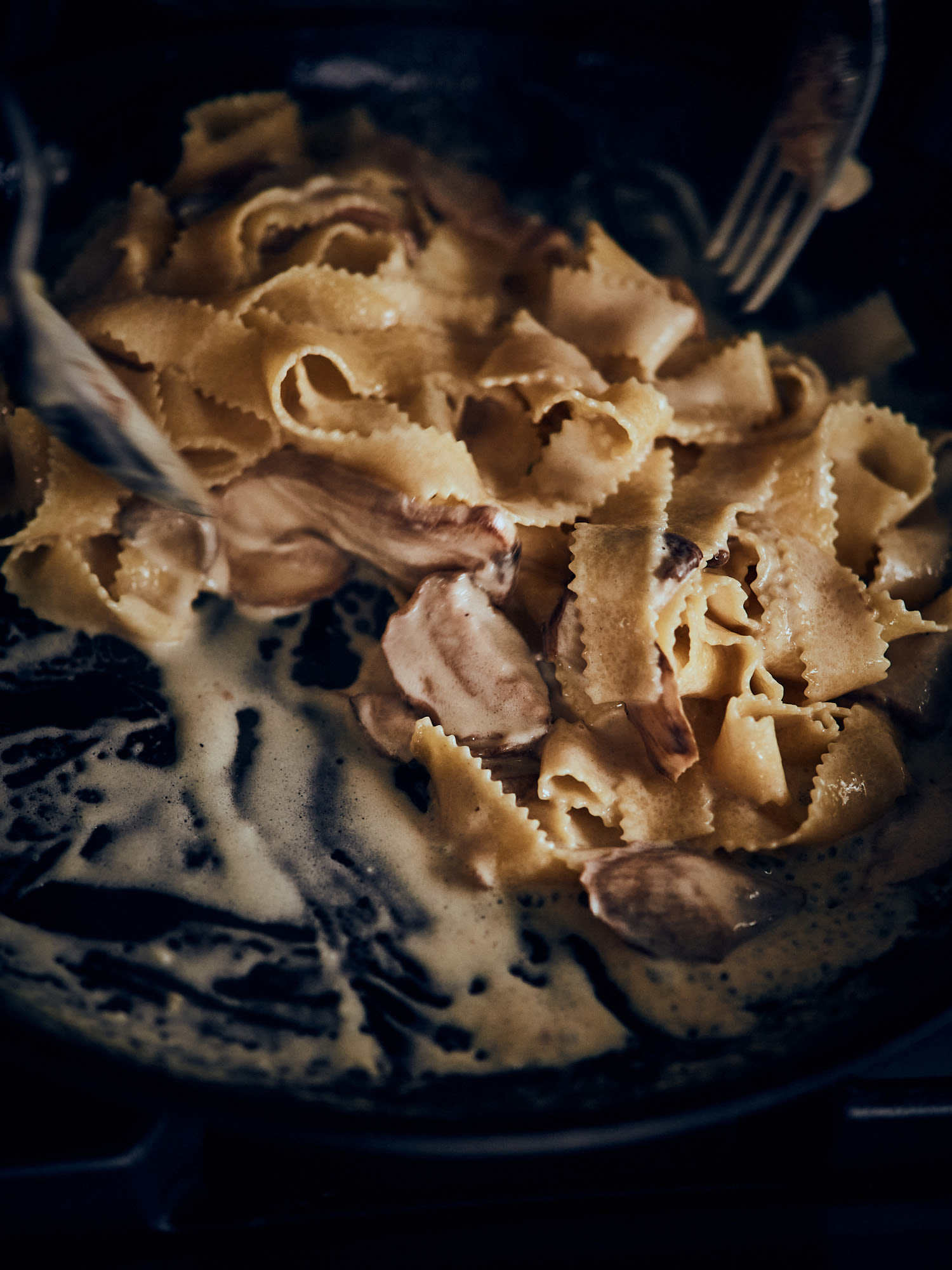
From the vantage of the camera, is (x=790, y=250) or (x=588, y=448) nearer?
(x=588, y=448)

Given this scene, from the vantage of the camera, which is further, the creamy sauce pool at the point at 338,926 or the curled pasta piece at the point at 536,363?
the curled pasta piece at the point at 536,363

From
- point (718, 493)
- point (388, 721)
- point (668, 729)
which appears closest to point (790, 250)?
point (718, 493)

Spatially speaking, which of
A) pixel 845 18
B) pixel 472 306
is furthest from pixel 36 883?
pixel 845 18

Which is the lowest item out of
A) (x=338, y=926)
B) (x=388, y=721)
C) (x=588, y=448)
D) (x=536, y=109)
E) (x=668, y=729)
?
(x=338, y=926)

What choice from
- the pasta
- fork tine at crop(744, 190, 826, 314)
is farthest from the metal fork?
the pasta

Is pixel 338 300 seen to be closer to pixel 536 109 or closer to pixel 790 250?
pixel 536 109

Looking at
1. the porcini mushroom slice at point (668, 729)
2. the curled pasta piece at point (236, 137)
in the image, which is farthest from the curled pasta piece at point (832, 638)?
the curled pasta piece at point (236, 137)

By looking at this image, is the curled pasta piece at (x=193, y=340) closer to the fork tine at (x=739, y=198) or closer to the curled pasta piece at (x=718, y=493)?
the curled pasta piece at (x=718, y=493)
